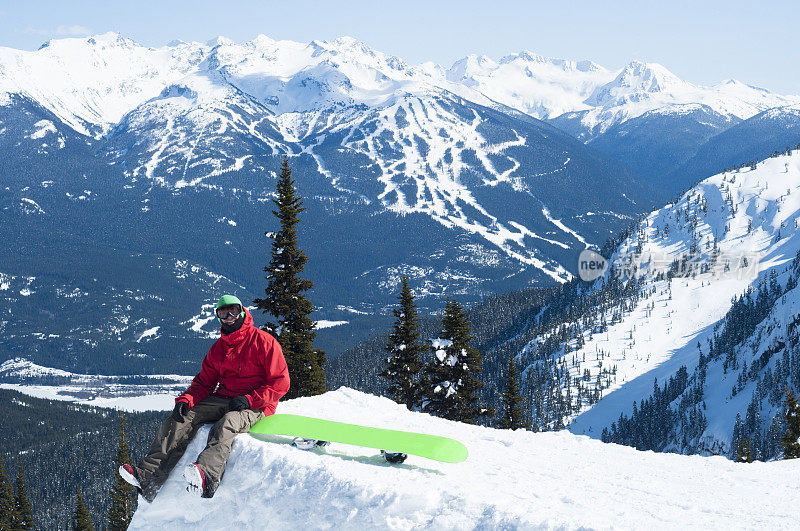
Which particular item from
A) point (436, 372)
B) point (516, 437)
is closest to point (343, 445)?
point (516, 437)

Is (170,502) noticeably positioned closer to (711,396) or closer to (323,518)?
(323,518)

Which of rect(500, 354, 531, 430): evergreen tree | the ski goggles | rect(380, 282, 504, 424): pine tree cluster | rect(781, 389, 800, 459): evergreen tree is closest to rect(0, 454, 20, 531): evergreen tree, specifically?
rect(380, 282, 504, 424): pine tree cluster

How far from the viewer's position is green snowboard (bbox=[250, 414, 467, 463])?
39.4 ft

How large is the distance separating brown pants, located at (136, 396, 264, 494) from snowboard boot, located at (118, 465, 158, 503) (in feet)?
0.14

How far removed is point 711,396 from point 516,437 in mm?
205216

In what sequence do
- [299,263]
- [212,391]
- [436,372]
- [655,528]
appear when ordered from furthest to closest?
[436,372]
[299,263]
[212,391]
[655,528]

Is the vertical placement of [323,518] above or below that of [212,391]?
below

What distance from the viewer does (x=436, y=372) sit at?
128 ft

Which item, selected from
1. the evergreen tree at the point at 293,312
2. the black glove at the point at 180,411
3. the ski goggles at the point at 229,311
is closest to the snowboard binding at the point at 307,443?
the black glove at the point at 180,411

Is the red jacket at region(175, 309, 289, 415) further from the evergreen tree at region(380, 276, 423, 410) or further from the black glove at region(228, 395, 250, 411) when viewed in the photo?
the evergreen tree at region(380, 276, 423, 410)

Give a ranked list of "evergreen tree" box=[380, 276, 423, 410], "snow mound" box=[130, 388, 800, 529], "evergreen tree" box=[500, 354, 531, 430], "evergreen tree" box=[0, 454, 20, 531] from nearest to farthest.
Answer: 1. "snow mound" box=[130, 388, 800, 529]
2. "evergreen tree" box=[380, 276, 423, 410]
3. "evergreen tree" box=[500, 354, 531, 430]
4. "evergreen tree" box=[0, 454, 20, 531]

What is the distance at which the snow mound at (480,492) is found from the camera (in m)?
10.1

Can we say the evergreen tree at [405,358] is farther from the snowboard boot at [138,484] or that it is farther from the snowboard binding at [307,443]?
the snowboard boot at [138,484]

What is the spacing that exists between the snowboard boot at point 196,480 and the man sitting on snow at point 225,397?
0.38m
